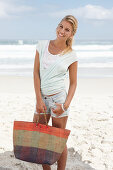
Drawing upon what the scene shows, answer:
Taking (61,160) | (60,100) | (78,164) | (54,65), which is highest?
(54,65)

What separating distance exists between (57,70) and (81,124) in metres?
2.32

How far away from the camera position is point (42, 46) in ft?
7.06

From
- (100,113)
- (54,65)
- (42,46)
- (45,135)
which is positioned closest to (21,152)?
(45,135)

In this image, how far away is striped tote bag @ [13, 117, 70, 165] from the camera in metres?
2.05

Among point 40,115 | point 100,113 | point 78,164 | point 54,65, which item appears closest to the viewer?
point 54,65

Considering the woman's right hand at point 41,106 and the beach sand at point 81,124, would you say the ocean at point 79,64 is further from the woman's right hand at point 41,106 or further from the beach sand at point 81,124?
the woman's right hand at point 41,106

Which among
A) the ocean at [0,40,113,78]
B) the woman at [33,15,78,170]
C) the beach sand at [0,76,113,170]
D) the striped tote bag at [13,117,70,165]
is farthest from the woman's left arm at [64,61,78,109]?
the ocean at [0,40,113,78]

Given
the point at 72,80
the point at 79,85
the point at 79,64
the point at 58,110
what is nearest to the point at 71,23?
the point at 72,80

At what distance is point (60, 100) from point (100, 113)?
2.82 meters

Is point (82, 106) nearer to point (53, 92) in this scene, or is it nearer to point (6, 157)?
point (6, 157)

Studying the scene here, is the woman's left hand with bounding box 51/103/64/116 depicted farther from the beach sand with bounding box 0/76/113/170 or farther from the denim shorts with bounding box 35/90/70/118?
the beach sand with bounding box 0/76/113/170

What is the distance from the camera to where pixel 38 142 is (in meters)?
2.10

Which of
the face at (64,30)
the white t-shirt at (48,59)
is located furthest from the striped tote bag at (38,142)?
the face at (64,30)

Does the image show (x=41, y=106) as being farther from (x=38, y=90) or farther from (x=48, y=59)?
(x=48, y=59)
